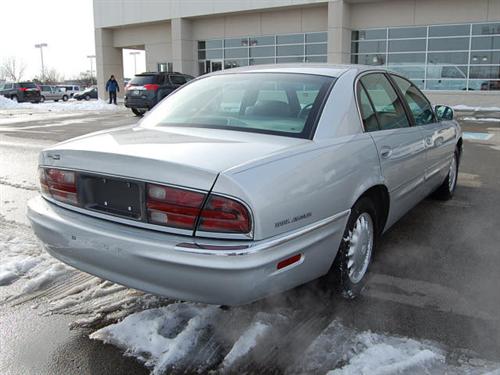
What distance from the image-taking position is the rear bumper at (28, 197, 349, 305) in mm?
2412

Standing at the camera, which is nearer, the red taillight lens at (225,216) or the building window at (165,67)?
the red taillight lens at (225,216)

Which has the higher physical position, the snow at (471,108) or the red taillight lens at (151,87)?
the red taillight lens at (151,87)

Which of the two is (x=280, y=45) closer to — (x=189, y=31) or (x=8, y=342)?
(x=189, y=31)

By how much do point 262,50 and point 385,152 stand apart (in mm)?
25491

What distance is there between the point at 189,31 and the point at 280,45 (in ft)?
20.1

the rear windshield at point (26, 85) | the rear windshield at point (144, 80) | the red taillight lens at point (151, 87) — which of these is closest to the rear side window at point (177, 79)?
the rear windshield at point (144, 80)

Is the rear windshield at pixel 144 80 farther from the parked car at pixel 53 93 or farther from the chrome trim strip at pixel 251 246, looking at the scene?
the parked car at pixel 53 93

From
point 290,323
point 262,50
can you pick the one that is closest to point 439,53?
point 262,50

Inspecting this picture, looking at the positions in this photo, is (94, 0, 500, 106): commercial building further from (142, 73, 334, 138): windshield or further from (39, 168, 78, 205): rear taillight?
(39, 168, 78, 205): rear taillight

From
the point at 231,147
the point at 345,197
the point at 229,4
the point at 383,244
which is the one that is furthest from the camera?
the point at 229,4

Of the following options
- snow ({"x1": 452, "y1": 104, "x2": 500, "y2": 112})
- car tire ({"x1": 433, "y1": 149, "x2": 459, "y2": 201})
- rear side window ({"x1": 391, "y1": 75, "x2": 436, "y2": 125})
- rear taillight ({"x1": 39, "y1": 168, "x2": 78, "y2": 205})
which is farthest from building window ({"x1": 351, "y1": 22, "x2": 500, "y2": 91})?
rear taillight ({"x1": 39, "y1": 168, "x2": 78, "y2": 205})

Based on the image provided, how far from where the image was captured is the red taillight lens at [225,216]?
242cm

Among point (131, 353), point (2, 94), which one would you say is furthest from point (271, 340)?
point (2, 94)

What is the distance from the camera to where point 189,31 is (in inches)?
1182
